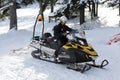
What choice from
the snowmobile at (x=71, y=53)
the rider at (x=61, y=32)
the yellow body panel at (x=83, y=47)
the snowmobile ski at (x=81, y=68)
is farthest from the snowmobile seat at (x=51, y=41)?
the snowmobile ski at (x=81, y=68)

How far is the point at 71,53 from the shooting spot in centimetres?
1075

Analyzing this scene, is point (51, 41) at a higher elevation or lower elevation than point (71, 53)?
higher

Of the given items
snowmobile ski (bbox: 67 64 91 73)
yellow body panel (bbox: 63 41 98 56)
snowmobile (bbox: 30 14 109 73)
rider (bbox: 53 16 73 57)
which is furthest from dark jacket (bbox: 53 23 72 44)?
snowmobile ski (bbox: 67 64 91 73)

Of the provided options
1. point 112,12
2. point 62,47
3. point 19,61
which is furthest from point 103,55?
point 112,12

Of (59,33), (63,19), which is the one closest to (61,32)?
(59,33)

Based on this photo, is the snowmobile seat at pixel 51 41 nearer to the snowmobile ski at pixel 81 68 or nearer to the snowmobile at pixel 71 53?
the snowmobile at pixel 71 53

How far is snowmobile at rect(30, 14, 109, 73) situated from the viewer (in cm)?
1063

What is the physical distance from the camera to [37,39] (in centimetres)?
1276

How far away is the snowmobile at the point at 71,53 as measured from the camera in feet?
34.9

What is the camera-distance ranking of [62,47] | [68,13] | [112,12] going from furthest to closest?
1. [112,12]
2. [68,13]
3. [62,47]

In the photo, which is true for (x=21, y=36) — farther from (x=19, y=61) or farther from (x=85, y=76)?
(x=85, y=76)

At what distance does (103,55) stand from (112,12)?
97.6ft

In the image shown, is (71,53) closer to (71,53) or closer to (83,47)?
(71,53)

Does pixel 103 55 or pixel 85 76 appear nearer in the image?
pixel 85 76
